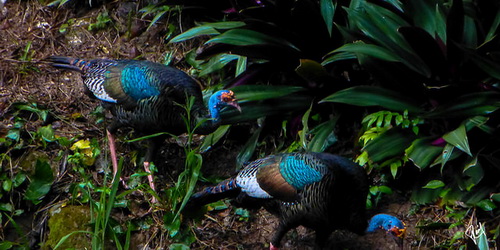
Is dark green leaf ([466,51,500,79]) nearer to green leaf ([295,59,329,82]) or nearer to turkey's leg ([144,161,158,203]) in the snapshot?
green leaf ([295,59,329,82])

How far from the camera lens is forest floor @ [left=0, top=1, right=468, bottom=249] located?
5.37 m

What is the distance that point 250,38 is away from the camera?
5953 mm

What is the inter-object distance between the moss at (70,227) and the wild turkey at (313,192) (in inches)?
40.0

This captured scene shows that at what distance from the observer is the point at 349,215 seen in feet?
16.2

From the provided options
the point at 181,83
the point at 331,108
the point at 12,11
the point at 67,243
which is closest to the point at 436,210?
the point at 331,108

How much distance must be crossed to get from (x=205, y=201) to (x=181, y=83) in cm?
105

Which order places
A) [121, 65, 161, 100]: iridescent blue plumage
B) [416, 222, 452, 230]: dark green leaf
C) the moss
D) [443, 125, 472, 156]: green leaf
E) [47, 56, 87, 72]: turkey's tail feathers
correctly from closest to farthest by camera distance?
1. [443, 125, 472, 156]: green leaf
2. [416, 222, 452, 230]: dark green leaf
3. the moss
4. [121, 65, 161, 100]: iridescent blue plumage
5. [47, 56, 87, 72]: turkey's tail feathers

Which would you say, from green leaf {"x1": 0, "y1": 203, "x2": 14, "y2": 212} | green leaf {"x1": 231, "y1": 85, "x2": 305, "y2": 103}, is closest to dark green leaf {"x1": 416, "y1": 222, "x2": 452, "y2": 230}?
green leaf {"x1": 231, "y1": 85, "x2": 305, "y2": 103}

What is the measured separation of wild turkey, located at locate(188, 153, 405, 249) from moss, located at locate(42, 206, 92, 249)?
1.02 m

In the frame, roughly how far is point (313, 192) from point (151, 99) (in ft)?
5.20

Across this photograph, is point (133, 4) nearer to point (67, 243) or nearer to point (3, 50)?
point (3, 50)

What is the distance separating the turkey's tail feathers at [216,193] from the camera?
510cm

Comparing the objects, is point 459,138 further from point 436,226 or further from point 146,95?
point 146,95

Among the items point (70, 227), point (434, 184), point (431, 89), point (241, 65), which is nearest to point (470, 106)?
point (431, 89)
